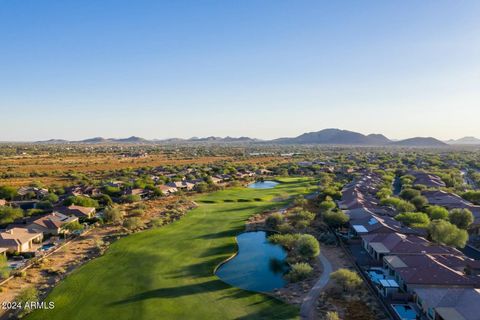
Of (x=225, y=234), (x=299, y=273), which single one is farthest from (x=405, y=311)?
(x=225, y=234)

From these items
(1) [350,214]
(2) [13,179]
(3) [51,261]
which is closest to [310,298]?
(1) [350,214]

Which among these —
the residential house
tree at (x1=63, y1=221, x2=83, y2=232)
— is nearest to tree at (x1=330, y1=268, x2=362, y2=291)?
tree at (x1=63, y1=221, x2=83, y2=232)

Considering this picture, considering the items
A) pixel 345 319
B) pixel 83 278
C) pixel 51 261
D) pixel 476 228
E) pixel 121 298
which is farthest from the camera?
pixel 476 228

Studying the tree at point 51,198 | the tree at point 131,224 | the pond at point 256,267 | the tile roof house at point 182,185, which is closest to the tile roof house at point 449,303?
the pond at point 256,267

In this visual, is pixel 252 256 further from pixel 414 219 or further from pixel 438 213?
pixel 438 213

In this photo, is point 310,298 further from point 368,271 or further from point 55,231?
point 55,231
